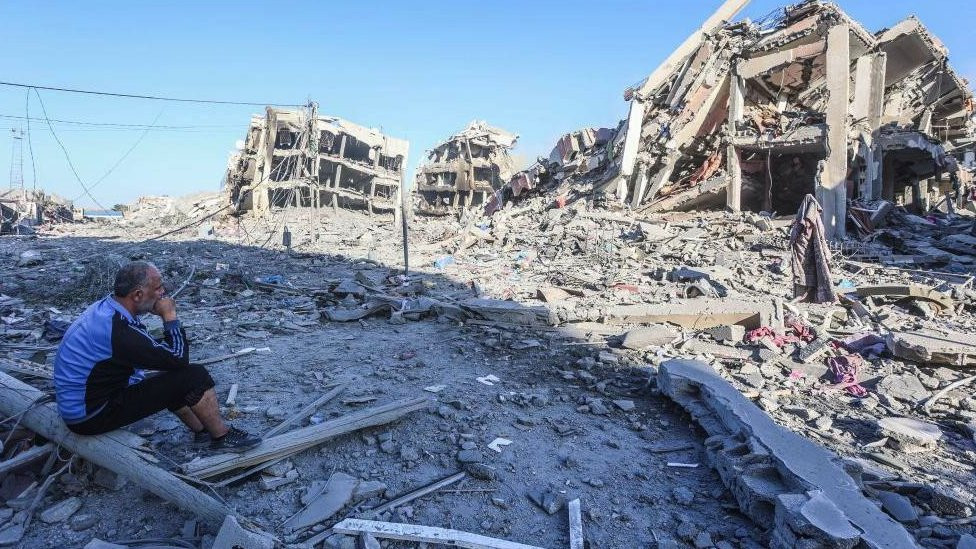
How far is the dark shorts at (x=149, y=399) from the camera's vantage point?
2.96 metres

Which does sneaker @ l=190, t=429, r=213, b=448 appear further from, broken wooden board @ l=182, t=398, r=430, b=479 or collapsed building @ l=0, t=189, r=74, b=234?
collapsed building @ l=0, t=189, r=74, b=234

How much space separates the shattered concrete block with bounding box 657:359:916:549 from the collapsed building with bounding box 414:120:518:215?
78.7 feet

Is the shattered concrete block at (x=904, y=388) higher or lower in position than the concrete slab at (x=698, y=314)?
lower

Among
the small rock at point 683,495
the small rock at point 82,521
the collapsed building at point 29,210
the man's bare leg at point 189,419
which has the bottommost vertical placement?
the small rock at point 683,495

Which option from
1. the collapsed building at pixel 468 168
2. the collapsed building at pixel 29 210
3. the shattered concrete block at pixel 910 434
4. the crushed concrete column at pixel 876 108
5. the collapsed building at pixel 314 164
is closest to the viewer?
the shattered concrete block at pixel 910 434

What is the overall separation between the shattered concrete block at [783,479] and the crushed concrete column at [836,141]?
1071cm

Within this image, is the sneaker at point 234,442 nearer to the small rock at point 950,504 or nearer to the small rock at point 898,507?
the small rock at point 898,507

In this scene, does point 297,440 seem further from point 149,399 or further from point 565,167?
point 565,167

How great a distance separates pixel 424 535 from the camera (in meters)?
→ 2.67

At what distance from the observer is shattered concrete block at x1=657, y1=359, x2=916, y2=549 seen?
2357 mm

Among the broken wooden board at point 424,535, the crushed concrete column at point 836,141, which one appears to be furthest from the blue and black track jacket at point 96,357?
the crushed concrete column at point 836,141

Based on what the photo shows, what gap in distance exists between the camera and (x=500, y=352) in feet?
19.3

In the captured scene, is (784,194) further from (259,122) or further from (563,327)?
(259,122)

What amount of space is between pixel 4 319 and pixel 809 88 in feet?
66.1
